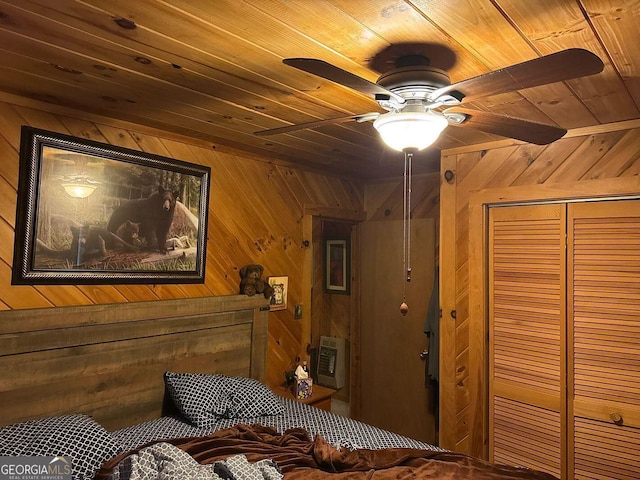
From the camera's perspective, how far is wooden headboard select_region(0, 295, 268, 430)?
2.25 metres

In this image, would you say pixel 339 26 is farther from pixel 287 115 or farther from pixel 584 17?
pixel 287 115

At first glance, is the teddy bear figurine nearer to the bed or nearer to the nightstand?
the bed

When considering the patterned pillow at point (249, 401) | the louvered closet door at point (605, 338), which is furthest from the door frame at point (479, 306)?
the patterned pillow at point (249, 401)

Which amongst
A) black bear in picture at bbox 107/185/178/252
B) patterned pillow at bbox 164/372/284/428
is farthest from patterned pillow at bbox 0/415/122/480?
black bear in picture at bbox 107/185/178/252

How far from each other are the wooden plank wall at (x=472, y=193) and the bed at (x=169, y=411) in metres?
0.76

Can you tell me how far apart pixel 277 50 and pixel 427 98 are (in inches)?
23.0

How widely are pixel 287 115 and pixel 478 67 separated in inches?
42.1

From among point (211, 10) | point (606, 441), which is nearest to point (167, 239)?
point (211, 10)

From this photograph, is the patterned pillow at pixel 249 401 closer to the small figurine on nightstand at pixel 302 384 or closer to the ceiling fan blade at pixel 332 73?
the small figurine on nightstand at pixel 302 384

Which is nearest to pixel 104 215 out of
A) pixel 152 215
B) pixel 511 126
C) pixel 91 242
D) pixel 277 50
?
pixel 91 242

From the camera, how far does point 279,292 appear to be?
366cm

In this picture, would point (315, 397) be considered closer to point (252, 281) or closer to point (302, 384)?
point (302, 384)

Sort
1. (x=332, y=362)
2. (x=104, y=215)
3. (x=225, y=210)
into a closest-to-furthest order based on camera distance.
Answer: (x=104, y=215) < (x=225, y=210) < (x=332, y=362)

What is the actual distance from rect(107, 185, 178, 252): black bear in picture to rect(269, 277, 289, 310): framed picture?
3.25 ft
